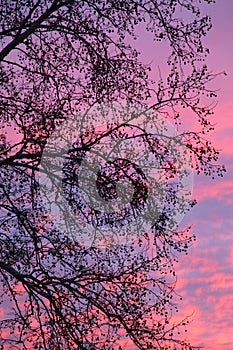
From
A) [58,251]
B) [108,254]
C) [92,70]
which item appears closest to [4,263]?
[58,251]

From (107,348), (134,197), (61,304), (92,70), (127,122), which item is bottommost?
(107,348)

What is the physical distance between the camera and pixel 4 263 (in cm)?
1035

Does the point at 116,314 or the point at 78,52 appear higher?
the point at 78,52

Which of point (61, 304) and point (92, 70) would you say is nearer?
point (61, 304)

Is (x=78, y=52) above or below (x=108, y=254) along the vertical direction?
above

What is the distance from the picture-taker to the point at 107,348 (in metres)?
9.91

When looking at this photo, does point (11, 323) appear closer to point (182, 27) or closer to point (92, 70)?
point (92, 70)

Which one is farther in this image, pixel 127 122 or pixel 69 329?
pixel 127 122

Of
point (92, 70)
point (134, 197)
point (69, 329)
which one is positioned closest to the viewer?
point (69, 329)

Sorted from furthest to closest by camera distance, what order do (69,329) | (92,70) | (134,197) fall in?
(92,70) < (134,197) < (69,329)

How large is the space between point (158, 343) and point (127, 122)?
3.16 meters

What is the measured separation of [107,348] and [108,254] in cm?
131

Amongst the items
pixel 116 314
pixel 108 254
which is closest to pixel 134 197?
pixel 108 254

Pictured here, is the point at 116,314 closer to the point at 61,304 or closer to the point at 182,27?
the point at 61,304
